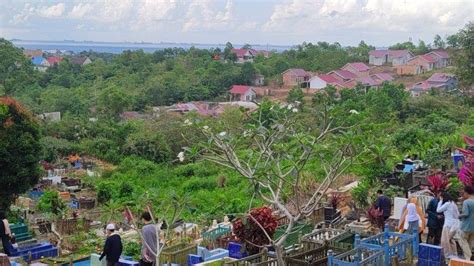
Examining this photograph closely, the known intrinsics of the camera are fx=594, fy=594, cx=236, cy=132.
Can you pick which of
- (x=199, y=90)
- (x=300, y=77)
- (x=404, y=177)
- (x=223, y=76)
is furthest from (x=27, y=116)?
(x=300, y=77)

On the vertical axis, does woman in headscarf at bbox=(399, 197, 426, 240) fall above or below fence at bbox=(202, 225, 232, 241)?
above

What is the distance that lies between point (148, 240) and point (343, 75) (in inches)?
2029

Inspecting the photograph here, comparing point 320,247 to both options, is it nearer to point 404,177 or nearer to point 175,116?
point 404,177

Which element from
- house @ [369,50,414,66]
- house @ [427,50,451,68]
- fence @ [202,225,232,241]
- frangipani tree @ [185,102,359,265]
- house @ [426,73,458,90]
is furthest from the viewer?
house @ [369,50,414,66]

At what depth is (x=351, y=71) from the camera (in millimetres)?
60719

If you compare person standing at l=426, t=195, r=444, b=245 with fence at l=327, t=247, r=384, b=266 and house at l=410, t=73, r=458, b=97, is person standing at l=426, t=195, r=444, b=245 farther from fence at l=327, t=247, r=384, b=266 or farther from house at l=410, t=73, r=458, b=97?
house at l=410, t=73, r=458, b=97

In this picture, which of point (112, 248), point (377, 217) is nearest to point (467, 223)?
point (377, 217)

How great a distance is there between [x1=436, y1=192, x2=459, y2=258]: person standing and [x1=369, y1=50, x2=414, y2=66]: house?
6517 centimetres

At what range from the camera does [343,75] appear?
57.0 metres

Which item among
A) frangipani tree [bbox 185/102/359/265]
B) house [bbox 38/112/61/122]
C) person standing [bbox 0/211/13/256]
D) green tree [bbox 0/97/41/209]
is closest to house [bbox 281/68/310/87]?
house [bbox 38/112/61/122]

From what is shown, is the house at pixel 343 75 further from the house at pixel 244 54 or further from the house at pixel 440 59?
the house at pixel 244 54

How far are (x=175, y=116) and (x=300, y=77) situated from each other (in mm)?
26789

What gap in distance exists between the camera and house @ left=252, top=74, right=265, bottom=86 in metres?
58.7

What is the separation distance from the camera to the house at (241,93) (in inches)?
1998
